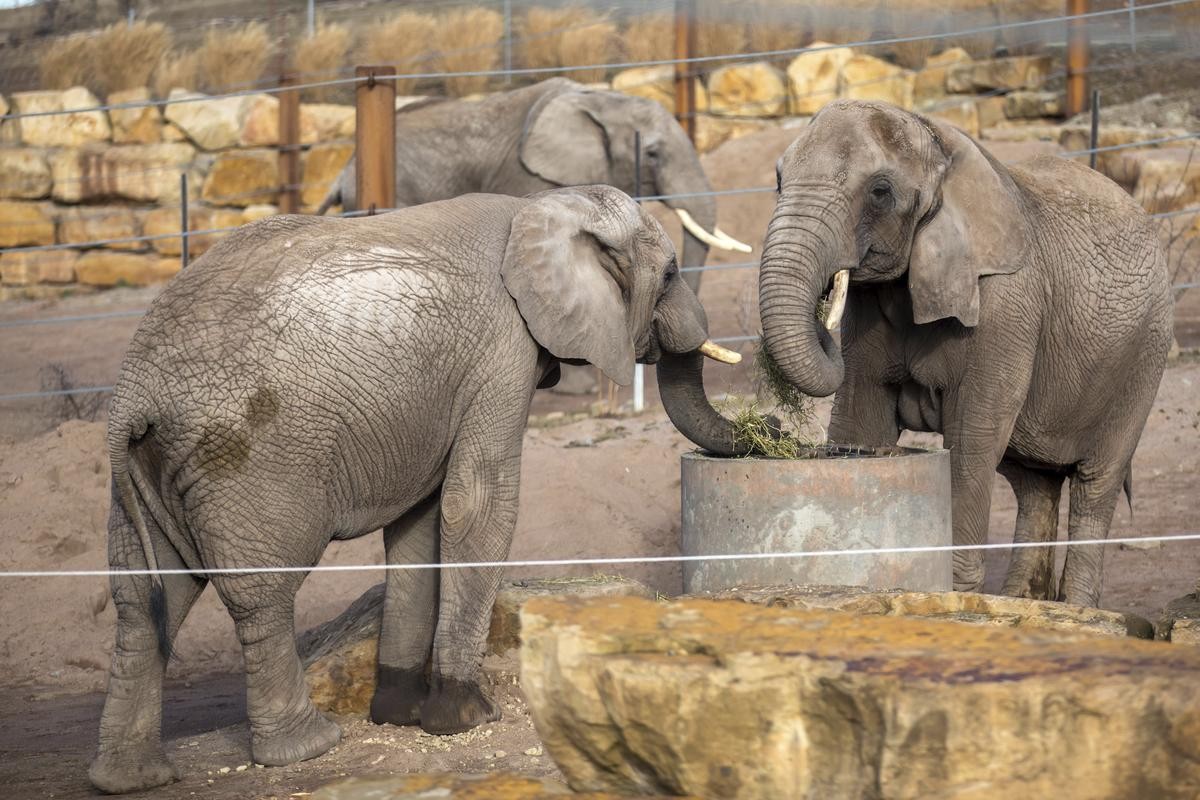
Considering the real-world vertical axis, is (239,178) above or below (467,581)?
above

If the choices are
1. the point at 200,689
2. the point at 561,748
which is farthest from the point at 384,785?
the point at 200,689

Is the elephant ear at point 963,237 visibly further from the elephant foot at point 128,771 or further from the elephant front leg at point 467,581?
the elephant foot at point 128,771

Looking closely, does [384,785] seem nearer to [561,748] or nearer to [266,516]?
[561,748]

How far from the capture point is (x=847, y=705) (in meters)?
3.33

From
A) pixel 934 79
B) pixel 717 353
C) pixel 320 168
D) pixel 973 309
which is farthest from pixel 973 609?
pixel 934 79

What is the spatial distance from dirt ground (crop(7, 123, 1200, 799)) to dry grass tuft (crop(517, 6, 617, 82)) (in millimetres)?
8836

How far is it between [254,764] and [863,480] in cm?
257

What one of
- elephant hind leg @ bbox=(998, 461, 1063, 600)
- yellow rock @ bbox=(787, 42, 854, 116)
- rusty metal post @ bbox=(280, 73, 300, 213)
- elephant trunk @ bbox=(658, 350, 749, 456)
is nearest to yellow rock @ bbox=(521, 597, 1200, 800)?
elephant trunk @ bbox=(658, 350, 749, 456)

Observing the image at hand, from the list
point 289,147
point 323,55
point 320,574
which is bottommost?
point 320,574

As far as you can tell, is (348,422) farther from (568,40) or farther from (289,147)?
(568,40)

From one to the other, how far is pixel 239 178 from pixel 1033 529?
12539 mm

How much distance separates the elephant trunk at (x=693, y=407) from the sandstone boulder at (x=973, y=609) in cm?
163

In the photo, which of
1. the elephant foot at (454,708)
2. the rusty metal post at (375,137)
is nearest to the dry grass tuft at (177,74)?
the rusty metal post at (375,137)

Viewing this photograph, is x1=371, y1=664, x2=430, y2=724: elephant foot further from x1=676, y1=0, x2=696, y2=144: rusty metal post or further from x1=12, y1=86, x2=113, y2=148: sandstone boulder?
x1=12, y1=86, x2=113, y2=148: sandstone boulder
